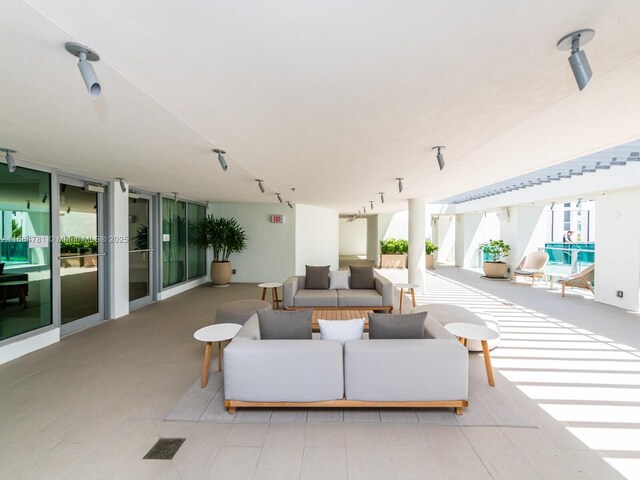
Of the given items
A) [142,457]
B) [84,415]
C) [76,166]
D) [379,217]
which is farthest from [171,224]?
[379,217]

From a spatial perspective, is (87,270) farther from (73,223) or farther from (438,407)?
(438,407)

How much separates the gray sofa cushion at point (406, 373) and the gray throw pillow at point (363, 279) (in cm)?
370

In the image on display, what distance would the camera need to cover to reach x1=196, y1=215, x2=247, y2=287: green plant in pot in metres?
9.34

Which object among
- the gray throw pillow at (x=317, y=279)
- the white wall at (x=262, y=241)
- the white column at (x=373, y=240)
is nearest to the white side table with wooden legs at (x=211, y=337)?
the gray throw pillow at (x=317, y=279)

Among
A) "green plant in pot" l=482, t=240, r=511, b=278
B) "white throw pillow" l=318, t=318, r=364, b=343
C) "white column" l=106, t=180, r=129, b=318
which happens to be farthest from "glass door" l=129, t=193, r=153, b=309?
"green plant in pot" l=482, t=240, r=511, b=278

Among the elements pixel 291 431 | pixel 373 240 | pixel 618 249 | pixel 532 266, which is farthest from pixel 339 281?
pixel 373 240

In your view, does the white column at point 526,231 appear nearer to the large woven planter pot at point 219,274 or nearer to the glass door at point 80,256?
the large woven planter pot at point 219,274

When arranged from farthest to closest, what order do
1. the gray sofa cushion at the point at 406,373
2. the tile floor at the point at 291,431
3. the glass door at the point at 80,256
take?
the glass door at the point at 80,256 < the gray sofa cushion at the point at 406,373 < the tile floor at the point at 291,431

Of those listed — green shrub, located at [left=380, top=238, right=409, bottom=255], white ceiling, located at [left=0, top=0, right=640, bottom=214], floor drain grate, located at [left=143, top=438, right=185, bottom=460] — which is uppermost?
white ceiling, located at [left=0, top=0, right=640, bottom=214]

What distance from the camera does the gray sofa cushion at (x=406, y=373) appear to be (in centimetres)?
267

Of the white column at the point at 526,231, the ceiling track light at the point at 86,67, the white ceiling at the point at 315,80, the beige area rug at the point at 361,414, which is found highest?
the white ceiling at the point at 315,80

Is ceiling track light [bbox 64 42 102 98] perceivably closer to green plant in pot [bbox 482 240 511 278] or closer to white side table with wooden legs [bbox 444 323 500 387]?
white side table with wooden legs [bbox 444 323 500 387]

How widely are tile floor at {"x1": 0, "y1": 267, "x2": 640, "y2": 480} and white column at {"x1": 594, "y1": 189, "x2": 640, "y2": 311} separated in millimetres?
2590

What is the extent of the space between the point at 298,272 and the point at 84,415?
780 cm
